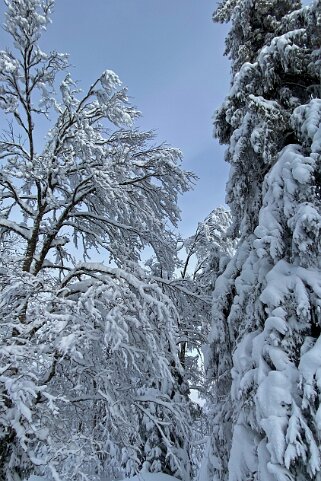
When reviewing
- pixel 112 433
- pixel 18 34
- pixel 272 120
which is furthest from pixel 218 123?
pixel 112 433

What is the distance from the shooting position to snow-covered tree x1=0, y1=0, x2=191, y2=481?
195 inches

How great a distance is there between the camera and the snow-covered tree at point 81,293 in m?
4.95

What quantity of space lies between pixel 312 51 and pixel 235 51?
211cm

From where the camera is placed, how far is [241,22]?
282 inches

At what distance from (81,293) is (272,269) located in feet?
9.26

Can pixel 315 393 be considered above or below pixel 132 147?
below

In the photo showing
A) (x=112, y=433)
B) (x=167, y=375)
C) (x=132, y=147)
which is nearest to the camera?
(x=167, y=375)

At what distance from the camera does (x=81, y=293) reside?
19.6ft

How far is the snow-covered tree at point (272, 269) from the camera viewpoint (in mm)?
3881

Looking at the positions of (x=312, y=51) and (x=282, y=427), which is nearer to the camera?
(x=282, y=427)

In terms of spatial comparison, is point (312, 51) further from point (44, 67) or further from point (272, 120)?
point (44, 67)

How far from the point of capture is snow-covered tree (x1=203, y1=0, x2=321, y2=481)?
3.88 m

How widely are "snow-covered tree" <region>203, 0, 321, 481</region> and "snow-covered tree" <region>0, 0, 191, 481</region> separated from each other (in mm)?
994

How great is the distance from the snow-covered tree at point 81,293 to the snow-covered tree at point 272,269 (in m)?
0.99
